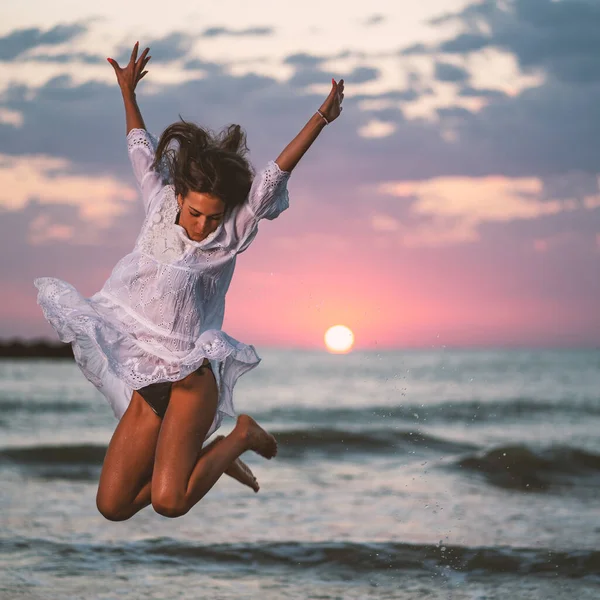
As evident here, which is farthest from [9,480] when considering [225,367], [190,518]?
[225,367]

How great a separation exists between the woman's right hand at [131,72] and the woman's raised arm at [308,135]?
3.74 feet

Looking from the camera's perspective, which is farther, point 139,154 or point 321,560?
point 321,560

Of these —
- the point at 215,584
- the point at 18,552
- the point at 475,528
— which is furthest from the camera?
the point at 475,528

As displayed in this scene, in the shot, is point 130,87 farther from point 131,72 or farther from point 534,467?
point 534,467

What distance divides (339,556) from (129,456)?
2.49m

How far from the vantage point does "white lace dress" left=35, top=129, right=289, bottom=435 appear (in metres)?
4.39

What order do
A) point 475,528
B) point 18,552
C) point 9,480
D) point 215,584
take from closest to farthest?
point 215,584, point 18,552, point 475,528, point 9,480

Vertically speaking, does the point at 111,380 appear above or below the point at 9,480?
above

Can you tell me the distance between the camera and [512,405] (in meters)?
22.7

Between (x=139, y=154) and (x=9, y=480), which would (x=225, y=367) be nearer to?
(x=139, y=154)

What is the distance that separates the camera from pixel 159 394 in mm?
4488

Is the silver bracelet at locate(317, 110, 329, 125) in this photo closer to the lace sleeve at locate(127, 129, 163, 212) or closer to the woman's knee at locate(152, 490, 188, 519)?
the lace sleeve at locate(127, 129, 163, 212)

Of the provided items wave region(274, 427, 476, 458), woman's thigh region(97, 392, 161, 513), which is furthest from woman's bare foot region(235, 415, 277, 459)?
wave region(274, 427, 476, 458)

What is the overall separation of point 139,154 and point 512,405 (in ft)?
63.5
